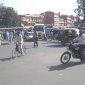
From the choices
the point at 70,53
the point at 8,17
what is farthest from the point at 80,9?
the point at 70,53

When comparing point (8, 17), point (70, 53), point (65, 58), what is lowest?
point (65, 58)

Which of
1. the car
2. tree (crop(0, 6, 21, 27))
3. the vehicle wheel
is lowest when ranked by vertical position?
the vehicle wheel

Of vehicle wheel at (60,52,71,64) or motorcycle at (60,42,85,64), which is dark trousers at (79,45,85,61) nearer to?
motorcycle at (60,42,85,64)

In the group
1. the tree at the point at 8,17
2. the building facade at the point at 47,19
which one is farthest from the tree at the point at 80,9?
the building facade at the point at 47,19

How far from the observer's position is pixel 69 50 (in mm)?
16062

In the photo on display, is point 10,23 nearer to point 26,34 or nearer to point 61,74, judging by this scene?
point 26,34

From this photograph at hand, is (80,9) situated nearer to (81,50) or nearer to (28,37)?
(28,37)

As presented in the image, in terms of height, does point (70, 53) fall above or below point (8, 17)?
below

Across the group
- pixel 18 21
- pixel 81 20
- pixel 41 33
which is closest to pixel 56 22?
pixel 18 21

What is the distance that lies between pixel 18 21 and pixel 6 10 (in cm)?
651

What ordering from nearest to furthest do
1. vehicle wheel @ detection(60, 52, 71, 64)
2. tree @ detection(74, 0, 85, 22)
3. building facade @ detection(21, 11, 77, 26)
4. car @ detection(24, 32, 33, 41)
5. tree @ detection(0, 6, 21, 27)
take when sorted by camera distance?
vehicle wheel @ detection(60, 52, 71, 64)
car @ detection(24, 32, 33, 41)
tree @ detection(74, 0, 85, 22)
tree @ detection(0, 6, 21, 27)
building facade @ detection(21, 11, 77, 26)

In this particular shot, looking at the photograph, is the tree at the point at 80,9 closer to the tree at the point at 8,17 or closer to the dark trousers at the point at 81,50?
the tree at the point at 8,17

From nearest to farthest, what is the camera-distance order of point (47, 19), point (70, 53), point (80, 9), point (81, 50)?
point (81, 50) < point (70, 53) < point (80, 9) < point (47, 19)

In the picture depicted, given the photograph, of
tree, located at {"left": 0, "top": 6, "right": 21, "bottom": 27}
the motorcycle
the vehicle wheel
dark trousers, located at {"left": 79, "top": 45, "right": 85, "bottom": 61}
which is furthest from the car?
tree, located at {"left": 0, "top": 6, "right": 21, "bottom": 27}
